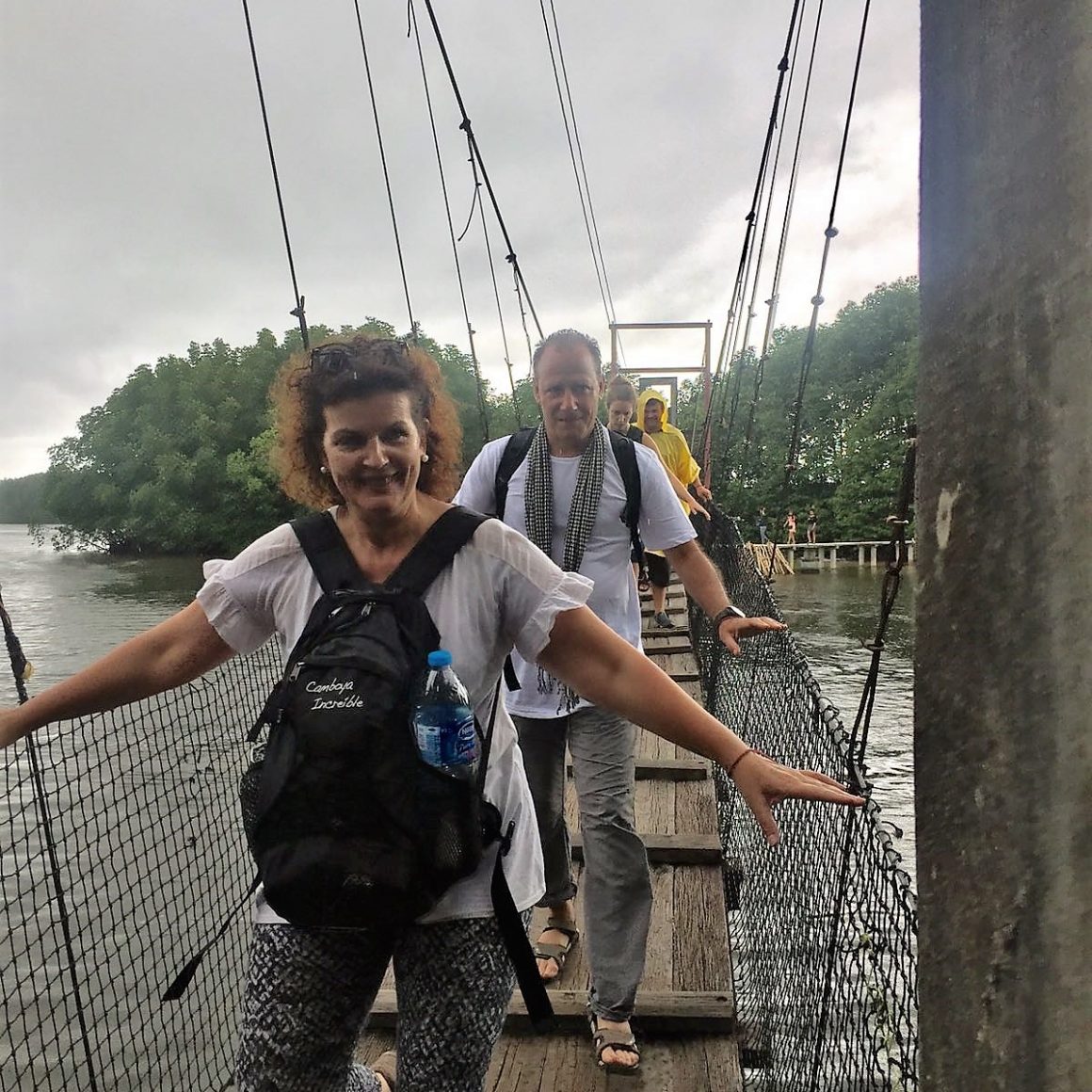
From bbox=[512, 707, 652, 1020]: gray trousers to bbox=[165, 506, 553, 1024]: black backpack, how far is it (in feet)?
2.86

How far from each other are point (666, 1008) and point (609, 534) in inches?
40.4

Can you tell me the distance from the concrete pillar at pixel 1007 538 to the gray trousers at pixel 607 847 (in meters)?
1.26

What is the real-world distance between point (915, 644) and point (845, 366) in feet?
136

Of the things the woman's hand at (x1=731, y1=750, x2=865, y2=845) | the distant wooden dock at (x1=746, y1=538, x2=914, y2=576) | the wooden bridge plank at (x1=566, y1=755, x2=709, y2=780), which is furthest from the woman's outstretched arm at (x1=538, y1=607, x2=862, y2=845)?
the distant wooden dock at (x1=746, y1=538, x2=914, y2=576)

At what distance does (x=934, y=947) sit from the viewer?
30.4 inches

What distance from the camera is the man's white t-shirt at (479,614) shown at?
1.25 meters

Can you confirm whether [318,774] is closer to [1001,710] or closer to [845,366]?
[1001,710]

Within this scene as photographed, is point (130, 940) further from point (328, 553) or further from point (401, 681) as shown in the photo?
point (401, 681)

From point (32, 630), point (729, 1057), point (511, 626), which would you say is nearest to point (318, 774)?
point (511, 626)

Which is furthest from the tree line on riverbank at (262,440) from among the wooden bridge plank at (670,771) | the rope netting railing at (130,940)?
the wooden bridge plank at (670,771)

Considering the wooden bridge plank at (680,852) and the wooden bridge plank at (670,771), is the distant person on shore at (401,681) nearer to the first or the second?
the wooden bridge plank at (680,852)

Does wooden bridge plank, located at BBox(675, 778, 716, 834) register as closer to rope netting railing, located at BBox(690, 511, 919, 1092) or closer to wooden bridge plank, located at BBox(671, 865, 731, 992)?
rope netting railing, located at BBox(690, 511, 919, 1092)

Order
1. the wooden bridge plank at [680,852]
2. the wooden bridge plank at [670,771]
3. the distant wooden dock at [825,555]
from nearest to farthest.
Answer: the wooden bridge plank at [680,852]
the wooden bridge plank at [670,771]
the distant wooden dock at [825,555]

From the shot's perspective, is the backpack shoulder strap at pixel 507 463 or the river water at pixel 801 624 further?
the river water at pixel 801 624
